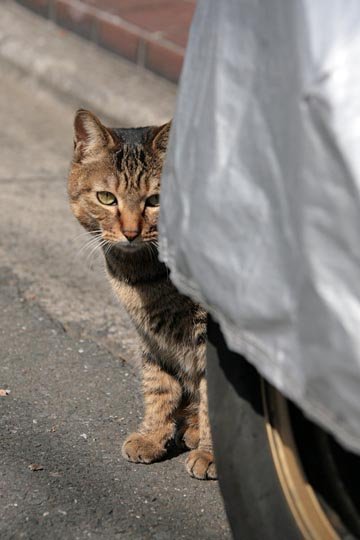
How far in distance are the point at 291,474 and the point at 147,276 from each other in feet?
3.76

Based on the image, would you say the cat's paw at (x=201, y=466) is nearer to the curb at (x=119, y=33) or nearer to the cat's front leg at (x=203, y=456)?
the cat's front leg at (x=203, y=456)

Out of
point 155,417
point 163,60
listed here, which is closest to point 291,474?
point 155,417

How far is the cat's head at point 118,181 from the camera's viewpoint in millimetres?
2805

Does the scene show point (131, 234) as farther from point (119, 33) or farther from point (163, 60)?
point (119, 33)

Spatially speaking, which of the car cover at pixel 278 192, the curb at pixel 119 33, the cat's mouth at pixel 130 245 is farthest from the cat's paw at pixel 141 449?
the curb at pixel 119 33

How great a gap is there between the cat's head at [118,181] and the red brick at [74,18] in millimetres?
2715

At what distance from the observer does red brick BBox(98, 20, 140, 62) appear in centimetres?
526

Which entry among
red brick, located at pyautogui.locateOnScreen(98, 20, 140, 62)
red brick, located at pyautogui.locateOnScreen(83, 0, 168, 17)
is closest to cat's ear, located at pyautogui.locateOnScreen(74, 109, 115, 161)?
red brick, located at pyautogui.locateOnScreen(98, 20, 140, 62)

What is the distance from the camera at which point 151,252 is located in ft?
A: 9.32

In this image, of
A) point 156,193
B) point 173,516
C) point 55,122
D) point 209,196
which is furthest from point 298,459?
point 55,122

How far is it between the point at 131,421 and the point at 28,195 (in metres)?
1.70

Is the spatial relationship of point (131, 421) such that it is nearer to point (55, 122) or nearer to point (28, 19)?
point (55, 122)

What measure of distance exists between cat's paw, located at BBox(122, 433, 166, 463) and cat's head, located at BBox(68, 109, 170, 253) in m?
0.52

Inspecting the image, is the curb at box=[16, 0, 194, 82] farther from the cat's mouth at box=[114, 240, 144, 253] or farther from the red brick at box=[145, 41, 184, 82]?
the cat's mouth at box=[114, 240, 144, 253]
